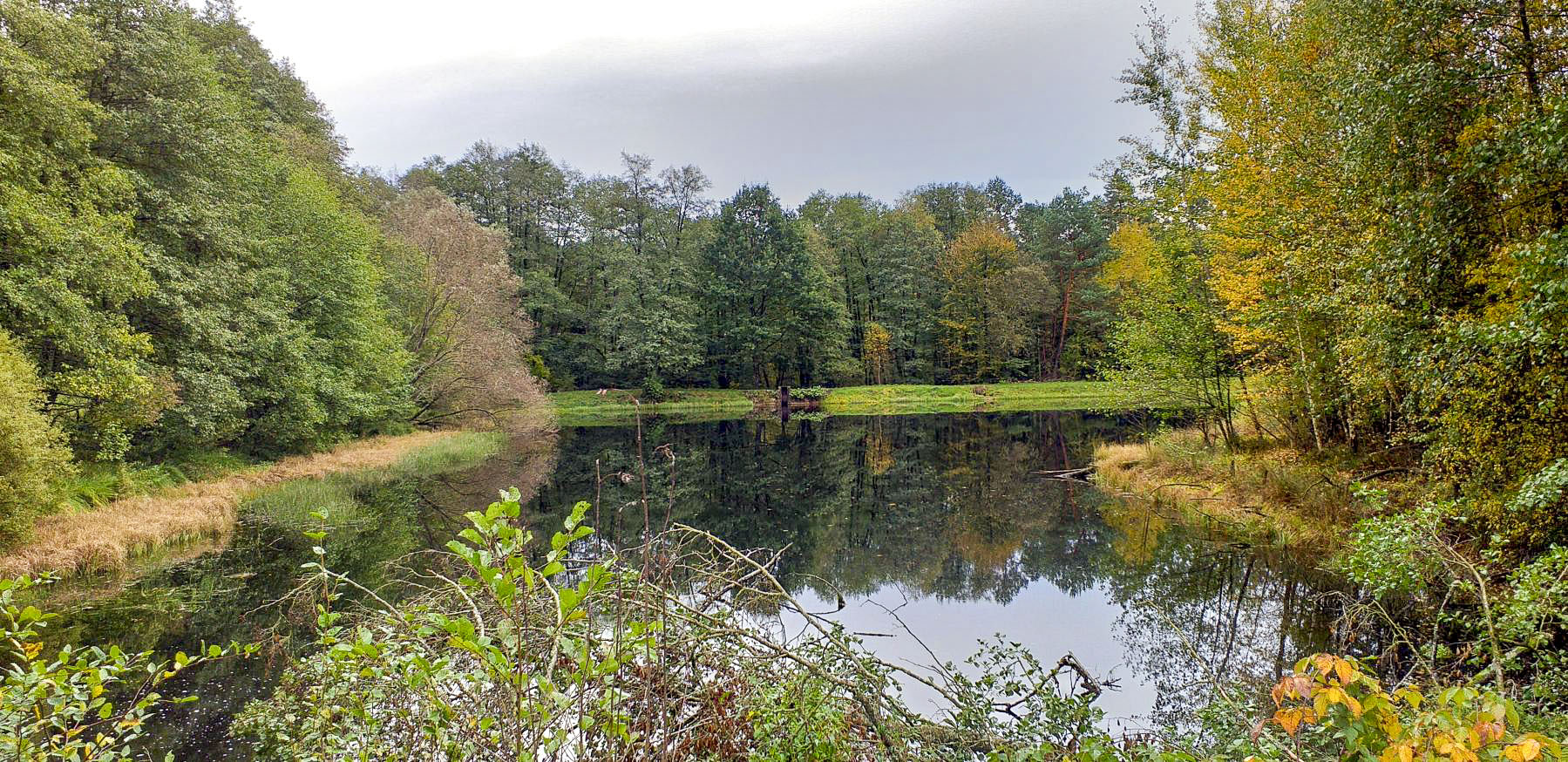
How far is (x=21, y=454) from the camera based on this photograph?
9.05 metres

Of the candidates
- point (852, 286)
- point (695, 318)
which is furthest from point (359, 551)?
point (852, 286)

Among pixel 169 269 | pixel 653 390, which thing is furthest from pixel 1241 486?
pixel 653 390

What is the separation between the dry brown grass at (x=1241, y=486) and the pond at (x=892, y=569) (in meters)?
0.72

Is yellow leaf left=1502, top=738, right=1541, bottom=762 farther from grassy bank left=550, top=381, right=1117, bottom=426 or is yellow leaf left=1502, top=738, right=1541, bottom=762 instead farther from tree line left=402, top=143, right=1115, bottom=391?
tree line left=402, top=143, right=1115, bottom=391

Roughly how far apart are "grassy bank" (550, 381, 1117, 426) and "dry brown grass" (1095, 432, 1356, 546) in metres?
23.0

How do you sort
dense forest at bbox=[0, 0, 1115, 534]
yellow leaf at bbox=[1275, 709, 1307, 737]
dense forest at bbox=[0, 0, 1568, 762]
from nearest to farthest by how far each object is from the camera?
yellow leaf at bbox=[1275, 709, 1307, 737] → dense forest at bbox=[0, 0, 1568, 762] → dense forest at bbox=[0, 0, 1115, 534]

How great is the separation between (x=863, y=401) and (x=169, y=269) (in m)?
35.3

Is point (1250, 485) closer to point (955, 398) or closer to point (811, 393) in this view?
point (811, 393)

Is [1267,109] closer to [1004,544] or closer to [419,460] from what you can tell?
[1004,544]

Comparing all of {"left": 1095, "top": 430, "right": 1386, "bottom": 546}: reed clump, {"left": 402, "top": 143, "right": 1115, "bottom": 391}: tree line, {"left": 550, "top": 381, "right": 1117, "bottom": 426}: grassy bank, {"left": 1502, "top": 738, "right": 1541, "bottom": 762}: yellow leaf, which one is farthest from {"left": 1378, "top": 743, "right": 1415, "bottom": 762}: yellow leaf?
{"left": 402, "top": 143, "right": 1115, "bottom": 391}: tree line

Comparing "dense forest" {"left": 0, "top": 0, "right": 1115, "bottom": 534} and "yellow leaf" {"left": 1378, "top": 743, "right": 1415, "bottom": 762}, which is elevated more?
"dense forest" {"left": 0, "top": 0, "right": 1115, "bottom": 534}

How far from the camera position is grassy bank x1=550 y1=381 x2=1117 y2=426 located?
41.3 metres

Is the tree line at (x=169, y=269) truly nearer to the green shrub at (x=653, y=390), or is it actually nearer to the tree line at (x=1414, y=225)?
the tree line at (x=1414, y=225)

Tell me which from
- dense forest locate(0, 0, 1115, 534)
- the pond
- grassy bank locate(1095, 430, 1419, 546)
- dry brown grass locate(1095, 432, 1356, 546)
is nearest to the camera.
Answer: the pond
